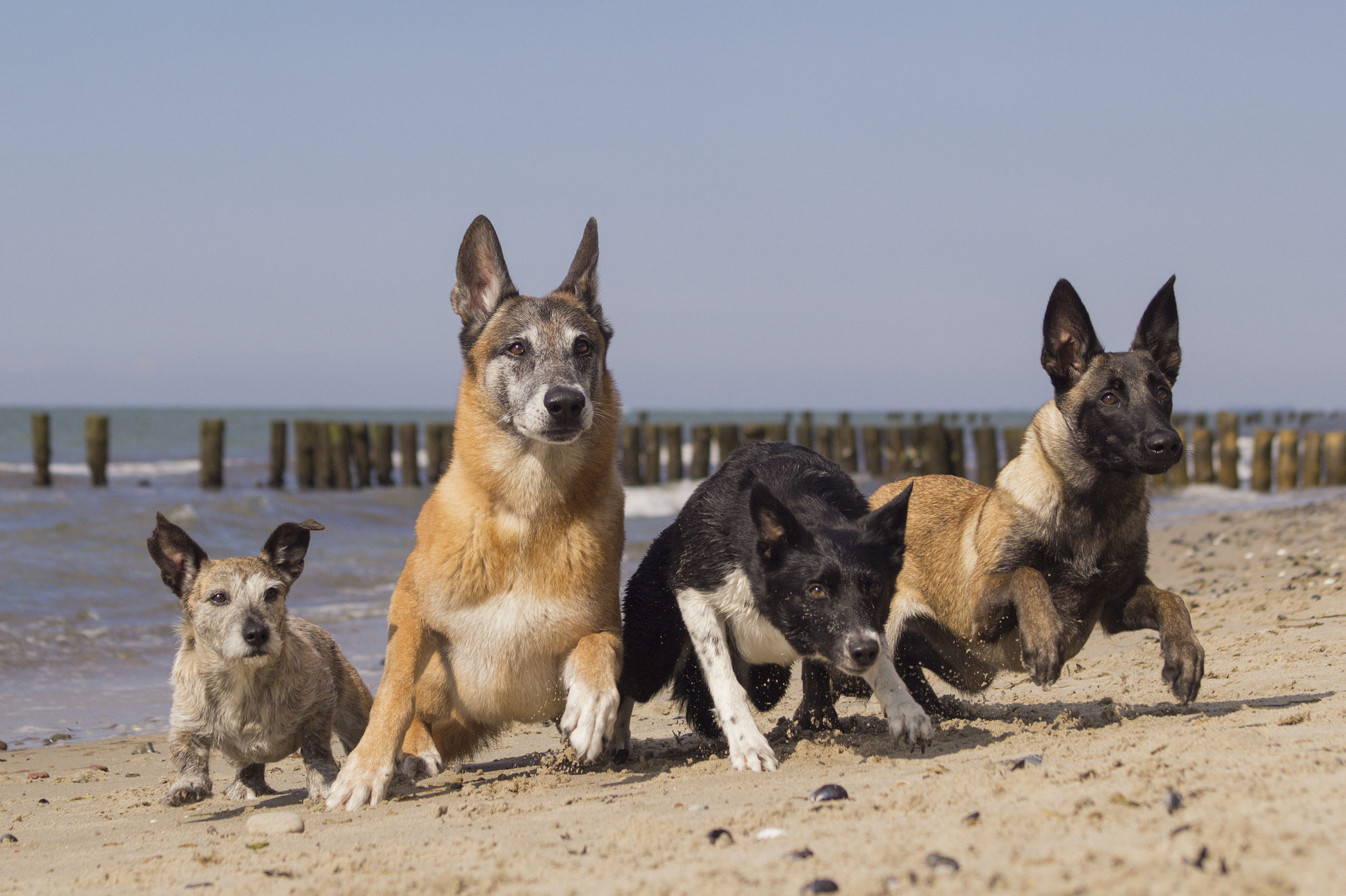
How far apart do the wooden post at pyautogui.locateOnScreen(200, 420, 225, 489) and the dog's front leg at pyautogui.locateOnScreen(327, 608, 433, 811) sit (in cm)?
2127

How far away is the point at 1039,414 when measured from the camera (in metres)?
5.52

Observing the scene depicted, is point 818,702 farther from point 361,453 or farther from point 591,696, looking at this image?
point 361,453

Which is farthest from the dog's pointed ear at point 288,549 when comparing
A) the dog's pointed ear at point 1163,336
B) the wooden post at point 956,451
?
the wooden post at point 956,451

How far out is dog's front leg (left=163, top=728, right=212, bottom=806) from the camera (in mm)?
4625

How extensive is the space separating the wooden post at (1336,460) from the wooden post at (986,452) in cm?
655

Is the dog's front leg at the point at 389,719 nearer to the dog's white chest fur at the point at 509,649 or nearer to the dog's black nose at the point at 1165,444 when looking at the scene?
the dog's white chest fur at the point at 509,649

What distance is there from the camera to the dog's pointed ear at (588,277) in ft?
17.7

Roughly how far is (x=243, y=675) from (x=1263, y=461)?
74.7 feet

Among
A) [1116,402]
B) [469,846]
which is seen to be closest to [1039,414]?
[1116,402]

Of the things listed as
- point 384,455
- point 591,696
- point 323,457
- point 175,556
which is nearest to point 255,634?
point 175,556

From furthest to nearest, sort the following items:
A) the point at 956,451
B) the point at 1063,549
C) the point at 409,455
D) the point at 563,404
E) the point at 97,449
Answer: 1. the point at 956,451
2. the point at 409,455
3. the point at 97,449
4. the point at 1063,549
5. the point at 563,404

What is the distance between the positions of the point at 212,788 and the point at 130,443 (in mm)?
45238

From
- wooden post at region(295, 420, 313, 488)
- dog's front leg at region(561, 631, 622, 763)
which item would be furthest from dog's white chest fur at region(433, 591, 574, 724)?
wooden post at region(295, 420, 313, 488)

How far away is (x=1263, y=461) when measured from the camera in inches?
904
